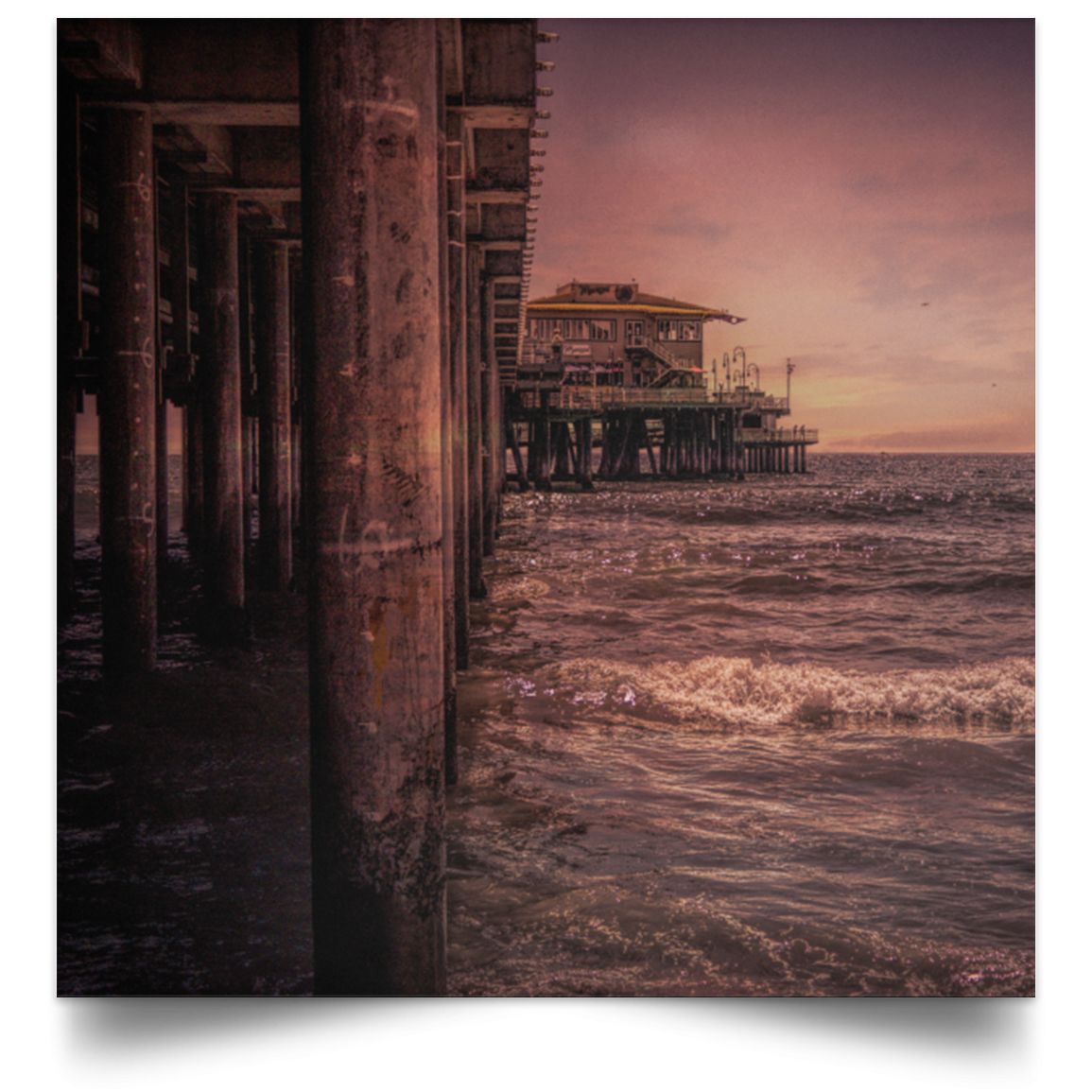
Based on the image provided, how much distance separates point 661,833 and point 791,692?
3.41 meters

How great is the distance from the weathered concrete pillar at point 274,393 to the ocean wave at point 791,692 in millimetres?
5021

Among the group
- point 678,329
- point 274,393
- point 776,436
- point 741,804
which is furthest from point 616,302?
point 741,804

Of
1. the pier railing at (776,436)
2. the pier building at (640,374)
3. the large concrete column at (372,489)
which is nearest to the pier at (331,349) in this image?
the large concrete column at (372,489)

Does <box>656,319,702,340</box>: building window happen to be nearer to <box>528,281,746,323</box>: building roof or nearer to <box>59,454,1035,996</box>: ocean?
<box>528,281,746,323</box>: building roof

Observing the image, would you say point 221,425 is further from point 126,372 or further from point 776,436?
point 776,436

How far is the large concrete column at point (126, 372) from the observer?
672 centimetres

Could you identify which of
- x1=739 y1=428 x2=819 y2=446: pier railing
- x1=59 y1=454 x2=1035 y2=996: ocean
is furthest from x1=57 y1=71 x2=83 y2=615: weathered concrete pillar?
x1=739 y1=428 x2=819 y2=446: pier railing

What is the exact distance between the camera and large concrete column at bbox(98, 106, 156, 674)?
6719 millimetres

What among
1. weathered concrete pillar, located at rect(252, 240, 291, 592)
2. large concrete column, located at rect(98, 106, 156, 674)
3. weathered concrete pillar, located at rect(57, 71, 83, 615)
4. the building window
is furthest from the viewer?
the building window

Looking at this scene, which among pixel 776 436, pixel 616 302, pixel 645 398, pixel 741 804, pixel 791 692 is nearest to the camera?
pixel 741 804

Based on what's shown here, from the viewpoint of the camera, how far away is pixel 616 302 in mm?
58156

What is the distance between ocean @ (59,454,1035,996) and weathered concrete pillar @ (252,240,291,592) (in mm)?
2534

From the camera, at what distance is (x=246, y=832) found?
4.11 meters

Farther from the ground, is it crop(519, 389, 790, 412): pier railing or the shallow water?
crop(519, 389, 790, 412): pier railing
